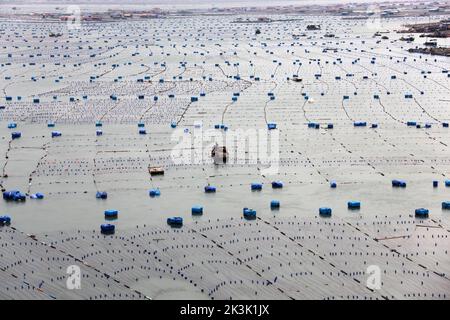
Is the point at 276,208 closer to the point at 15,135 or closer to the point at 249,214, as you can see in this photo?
the point at 249,214

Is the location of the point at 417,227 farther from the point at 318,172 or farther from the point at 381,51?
the point at 381,51

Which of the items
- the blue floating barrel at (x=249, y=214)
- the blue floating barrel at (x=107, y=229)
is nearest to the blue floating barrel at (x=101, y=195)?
the blue floating barrel at (x=107, y=229)

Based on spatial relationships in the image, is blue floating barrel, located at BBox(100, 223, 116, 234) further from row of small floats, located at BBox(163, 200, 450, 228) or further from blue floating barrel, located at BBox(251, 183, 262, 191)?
blue floating barrel, located at BBox(251, 183, 262, 191)

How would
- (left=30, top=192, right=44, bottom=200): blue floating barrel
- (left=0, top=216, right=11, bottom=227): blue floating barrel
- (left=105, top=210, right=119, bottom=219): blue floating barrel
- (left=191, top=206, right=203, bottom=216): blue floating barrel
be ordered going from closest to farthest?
(left=0, top=216, right=11, bottom=227): blue floating barrel < (left=105, top=210, right=119, bottom=219): blue floating barrel < (left=191, top=206, right=203, bottom=216): blue floating barrel < (left=30, top=192, right=44, bottom=200): blue floating barrel

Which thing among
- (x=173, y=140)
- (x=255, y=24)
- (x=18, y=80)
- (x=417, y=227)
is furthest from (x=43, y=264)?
(x=255, y=24)

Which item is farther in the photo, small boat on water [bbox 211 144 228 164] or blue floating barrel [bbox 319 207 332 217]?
small boat on water [bbox 211 144 228 164]

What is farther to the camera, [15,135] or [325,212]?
[15,135]

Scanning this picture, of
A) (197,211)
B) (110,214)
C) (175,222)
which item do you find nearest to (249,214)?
(197,211)
